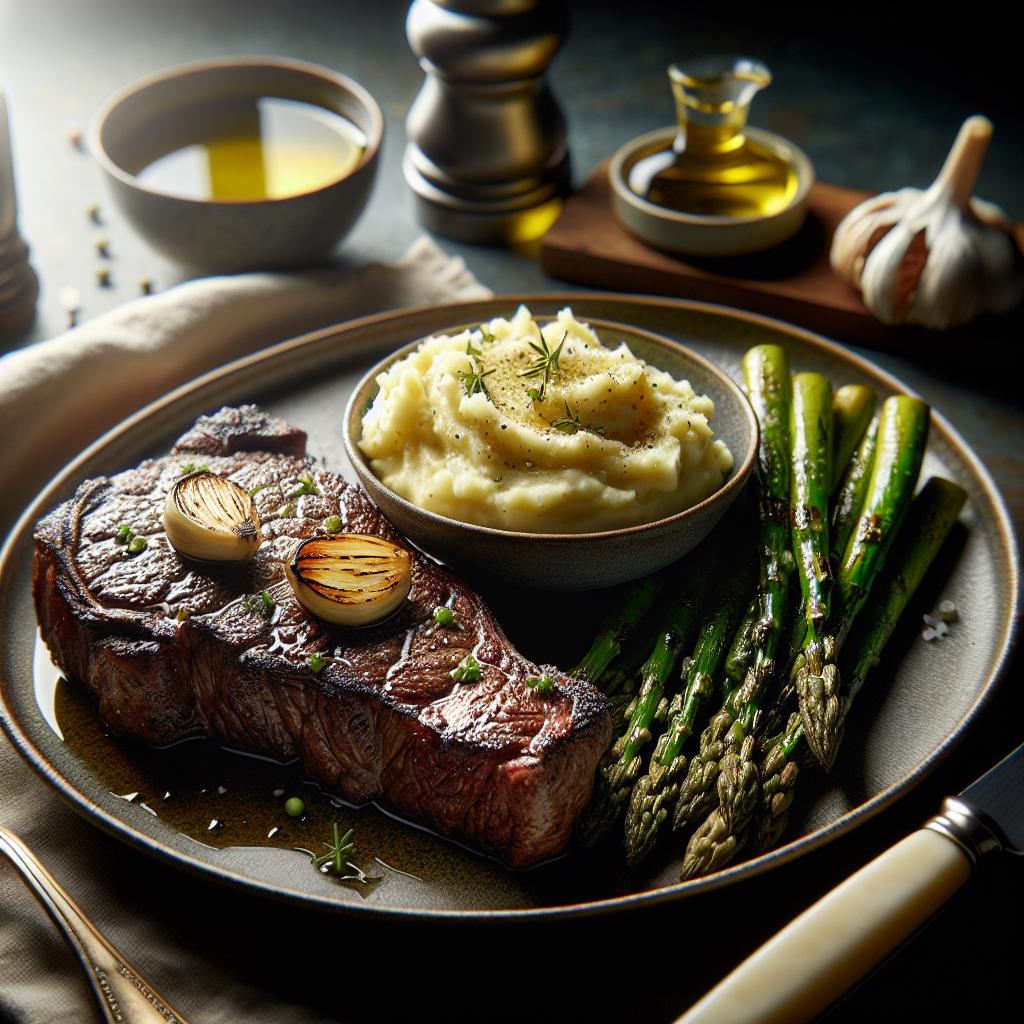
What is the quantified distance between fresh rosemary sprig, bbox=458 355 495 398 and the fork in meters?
1.92

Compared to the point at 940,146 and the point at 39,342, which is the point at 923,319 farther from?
the point at 39,342

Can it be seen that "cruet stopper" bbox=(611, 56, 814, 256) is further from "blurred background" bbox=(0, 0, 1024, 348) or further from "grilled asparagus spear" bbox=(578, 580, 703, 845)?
"grilled asparagus spear" bbox=(578, 580, 703, 845)

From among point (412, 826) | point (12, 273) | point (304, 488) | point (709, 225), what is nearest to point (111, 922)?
point (412, 826)

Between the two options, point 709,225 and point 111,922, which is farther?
point 709,225

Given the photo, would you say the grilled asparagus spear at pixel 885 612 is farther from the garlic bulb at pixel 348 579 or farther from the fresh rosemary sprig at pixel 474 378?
the fresh rosemary sprig at pixel 474 378

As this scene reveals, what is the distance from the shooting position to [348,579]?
3.28m

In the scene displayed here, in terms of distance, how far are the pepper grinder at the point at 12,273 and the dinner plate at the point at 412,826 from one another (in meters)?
1.47

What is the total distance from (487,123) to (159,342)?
2.12m

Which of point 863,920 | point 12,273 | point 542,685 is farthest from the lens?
point 12,273

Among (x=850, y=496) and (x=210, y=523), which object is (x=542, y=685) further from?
(x=850, y=496)

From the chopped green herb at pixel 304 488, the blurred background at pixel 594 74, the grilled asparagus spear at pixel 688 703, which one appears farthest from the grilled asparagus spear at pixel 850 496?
the blurred background at pixel 594 74

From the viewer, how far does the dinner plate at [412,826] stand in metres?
2.94

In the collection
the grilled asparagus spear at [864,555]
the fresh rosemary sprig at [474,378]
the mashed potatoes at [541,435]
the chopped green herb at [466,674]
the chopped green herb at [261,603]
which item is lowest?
the grilled asparagus spear at [864,555]

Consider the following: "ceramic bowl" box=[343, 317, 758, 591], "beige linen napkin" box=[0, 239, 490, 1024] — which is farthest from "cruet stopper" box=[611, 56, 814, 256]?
"beige linen napkin" box=[0, 239, 490, 1024]
